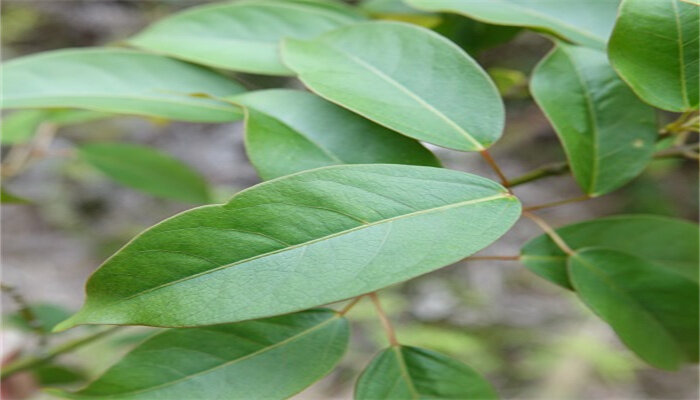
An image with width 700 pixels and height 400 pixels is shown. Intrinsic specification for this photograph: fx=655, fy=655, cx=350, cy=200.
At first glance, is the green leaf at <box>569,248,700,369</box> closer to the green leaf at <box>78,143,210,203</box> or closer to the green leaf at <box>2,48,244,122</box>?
the green leaf at <box>2,48,244,122</box>

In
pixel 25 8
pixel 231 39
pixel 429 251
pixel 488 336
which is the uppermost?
pixel 25 8

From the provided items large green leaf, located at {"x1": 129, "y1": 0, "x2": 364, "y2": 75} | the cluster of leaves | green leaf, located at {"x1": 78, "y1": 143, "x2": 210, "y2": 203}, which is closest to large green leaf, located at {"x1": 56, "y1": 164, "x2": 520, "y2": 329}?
the cluster of leaves

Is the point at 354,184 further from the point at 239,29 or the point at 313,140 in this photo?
the point at 239,29

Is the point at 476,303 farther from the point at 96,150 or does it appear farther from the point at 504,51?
the point at 96,150

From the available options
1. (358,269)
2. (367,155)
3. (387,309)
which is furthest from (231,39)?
(387,309)

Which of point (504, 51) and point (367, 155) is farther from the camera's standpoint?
point (504, 51)
